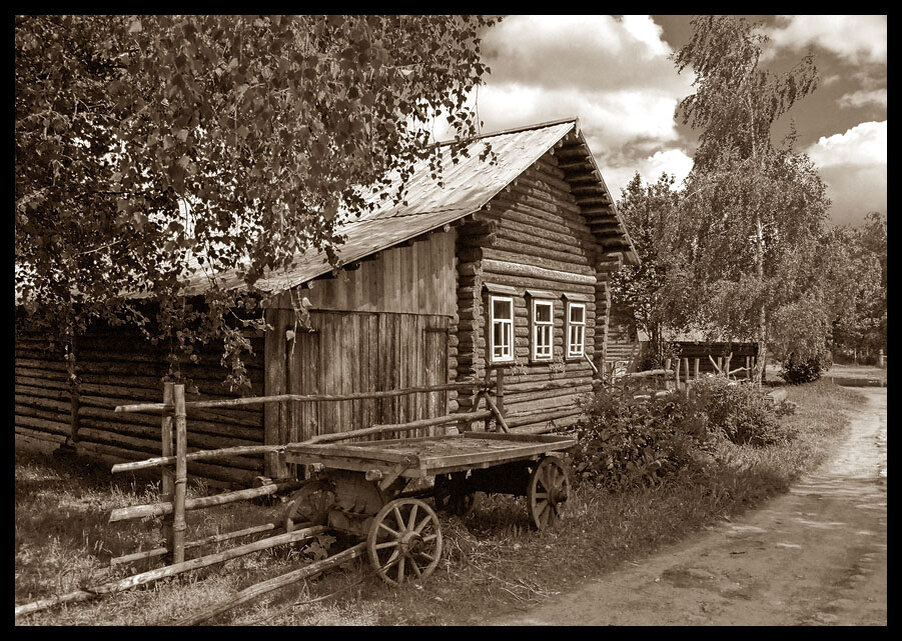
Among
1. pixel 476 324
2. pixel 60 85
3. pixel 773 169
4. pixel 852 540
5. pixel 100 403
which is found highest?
pixel 773 169

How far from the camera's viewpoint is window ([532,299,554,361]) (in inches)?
592

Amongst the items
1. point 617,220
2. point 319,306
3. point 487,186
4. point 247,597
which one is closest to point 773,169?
point 617,220

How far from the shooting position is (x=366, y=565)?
6258mm

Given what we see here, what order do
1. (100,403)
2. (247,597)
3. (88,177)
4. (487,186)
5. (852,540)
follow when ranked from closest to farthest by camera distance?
1. (247,597)
2. (88,177)
3. (852,540)
4. (100,403)
5. (487,186)

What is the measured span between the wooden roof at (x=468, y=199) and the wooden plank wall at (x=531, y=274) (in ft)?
1.18

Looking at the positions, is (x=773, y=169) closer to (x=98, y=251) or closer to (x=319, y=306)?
(x=319, y=306)

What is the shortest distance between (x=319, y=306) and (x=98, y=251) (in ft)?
9.57

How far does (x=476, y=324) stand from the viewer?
42.3 feet

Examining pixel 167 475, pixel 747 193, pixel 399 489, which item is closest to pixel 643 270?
pixel 747 193

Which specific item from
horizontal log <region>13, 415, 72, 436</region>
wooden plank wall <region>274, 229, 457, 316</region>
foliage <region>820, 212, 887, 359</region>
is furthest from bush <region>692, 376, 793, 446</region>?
horizontal log <region>13, 415, 72, 436</region>

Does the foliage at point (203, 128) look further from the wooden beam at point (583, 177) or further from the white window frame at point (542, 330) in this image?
the wooden beam at point (583, 177)

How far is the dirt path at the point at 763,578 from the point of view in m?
5.59

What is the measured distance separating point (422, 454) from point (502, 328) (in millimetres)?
7784

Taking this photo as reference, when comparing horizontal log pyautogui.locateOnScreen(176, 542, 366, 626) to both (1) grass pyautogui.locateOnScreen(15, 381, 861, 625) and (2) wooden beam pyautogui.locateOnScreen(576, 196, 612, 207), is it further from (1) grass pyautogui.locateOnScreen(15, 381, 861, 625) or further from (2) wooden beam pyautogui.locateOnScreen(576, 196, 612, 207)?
(2) wooden beam pyautogui.locateOnScreen(576, 196, 612, 207)
